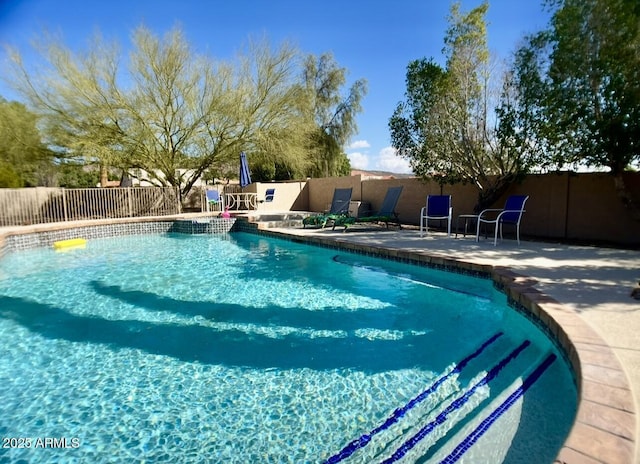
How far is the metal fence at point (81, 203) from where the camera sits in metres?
12.1

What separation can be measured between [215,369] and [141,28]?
1427 cm

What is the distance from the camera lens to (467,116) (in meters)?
8.25

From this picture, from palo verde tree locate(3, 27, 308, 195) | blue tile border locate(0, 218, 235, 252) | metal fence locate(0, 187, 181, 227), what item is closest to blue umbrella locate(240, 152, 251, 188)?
palo verde tree locate(3, 27, 308, 195)

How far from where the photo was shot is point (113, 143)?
13.9m

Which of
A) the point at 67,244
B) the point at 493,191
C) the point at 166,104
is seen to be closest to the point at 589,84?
the point at 493,191

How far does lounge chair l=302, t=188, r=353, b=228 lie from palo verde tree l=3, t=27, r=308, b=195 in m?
5.81

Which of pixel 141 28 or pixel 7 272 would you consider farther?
pixel 141 28

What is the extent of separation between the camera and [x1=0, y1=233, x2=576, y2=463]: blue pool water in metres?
2.15

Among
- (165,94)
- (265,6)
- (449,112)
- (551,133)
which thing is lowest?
(551,133)

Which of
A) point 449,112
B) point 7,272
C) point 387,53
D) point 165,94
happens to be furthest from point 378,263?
point 165,94

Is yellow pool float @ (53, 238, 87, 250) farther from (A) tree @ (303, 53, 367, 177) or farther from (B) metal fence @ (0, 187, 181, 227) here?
(A) tree @ (303, 53, 367, 177)

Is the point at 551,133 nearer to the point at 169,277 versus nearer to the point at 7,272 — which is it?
the point at 169,277

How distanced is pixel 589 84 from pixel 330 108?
16393 millimetres

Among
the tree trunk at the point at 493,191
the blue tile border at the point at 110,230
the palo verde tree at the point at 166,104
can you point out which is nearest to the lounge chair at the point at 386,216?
the tree trunk at the point at 493,191
